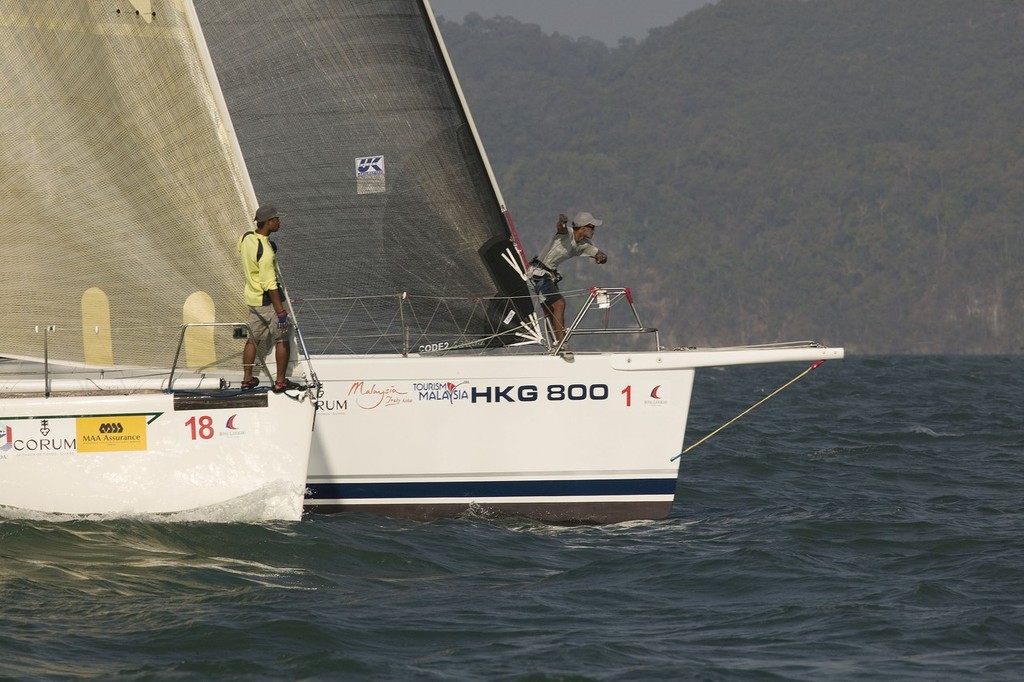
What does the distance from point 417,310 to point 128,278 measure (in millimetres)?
2416

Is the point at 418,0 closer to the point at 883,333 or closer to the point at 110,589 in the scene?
the point at 110,589

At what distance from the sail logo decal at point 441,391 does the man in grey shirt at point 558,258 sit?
813 millimetres

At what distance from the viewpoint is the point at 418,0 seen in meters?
11.3

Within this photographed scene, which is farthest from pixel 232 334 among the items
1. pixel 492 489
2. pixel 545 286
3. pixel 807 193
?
pixel 807 193

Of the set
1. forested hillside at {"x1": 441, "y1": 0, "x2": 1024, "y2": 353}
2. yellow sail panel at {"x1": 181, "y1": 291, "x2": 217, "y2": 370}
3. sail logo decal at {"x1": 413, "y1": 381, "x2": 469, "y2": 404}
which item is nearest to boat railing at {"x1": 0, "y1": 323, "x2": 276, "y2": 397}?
yellow sail panel at {"x1": 181, "y1": 291, "x2": 217, "y2": 370}

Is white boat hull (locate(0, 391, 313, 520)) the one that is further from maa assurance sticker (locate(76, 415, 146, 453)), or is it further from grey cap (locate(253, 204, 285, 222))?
grey cap (locate(253, 204, 285, 222))

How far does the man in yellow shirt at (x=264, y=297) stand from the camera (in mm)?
9570

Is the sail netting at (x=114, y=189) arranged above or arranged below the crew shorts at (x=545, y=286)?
above

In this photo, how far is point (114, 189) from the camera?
9.91 metres

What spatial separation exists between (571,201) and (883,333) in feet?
141

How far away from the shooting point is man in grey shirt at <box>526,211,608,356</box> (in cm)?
1122

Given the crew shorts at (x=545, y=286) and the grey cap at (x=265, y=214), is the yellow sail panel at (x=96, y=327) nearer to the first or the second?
the grey cap at (x=265, y=214)

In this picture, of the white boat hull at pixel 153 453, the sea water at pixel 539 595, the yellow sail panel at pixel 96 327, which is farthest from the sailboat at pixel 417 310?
the yellow sail panel at pixel 96 327

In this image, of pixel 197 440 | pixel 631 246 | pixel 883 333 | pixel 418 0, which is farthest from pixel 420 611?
pixel 631 246
